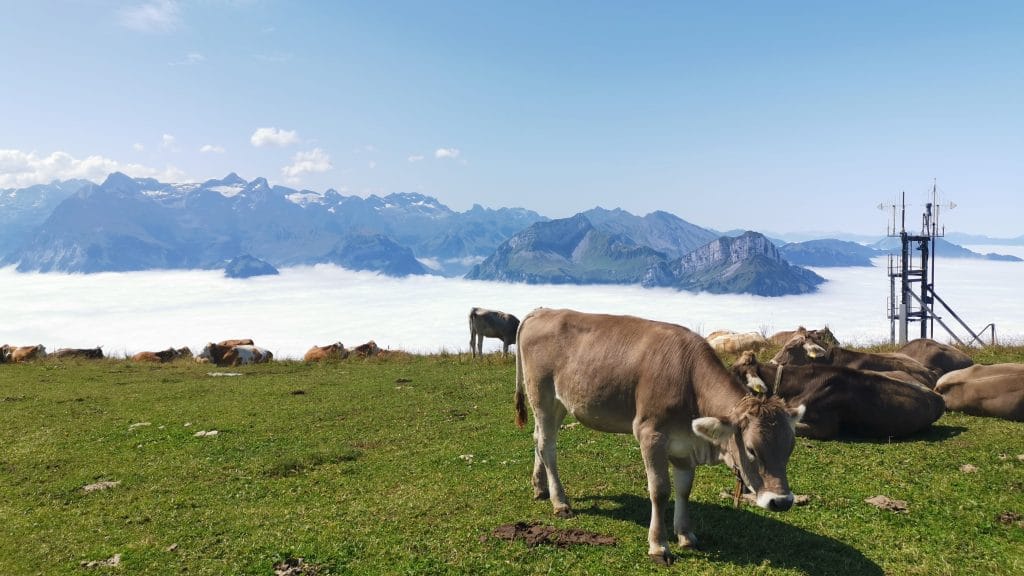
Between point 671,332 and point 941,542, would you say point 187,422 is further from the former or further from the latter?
point 941,542

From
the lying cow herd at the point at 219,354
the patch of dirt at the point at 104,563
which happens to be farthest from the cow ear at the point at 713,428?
the lying cow herd at the point at 219,354

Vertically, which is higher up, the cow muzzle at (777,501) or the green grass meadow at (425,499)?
the cow muzzle at (777,501)

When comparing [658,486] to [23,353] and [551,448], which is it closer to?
[551,448]

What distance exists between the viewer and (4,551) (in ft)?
29.6

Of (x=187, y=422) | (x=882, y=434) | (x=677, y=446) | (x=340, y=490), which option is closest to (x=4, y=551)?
(x=340, y=490)

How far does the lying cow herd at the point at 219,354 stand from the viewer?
1323 inches

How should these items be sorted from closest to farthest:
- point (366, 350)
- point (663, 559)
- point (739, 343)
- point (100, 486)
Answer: point (663, 559)
point (100, 486)
point (739, 343)
point (366, 350)

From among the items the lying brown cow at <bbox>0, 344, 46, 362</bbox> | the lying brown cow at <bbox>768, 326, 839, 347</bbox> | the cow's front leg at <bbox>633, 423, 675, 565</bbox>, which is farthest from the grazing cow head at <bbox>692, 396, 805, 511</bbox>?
the lying brown cow at <bbox>0, 344, 46, 362</bbox>

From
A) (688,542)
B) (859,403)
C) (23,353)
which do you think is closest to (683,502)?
(688,542)

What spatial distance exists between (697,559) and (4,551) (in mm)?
10236

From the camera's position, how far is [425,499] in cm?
1037

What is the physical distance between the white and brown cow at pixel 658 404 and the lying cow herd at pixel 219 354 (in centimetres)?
2498

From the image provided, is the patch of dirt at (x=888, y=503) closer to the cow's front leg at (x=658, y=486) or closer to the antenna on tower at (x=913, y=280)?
the cow's front leg at (x=658, y=486)

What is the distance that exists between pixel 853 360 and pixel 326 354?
27.1 m
